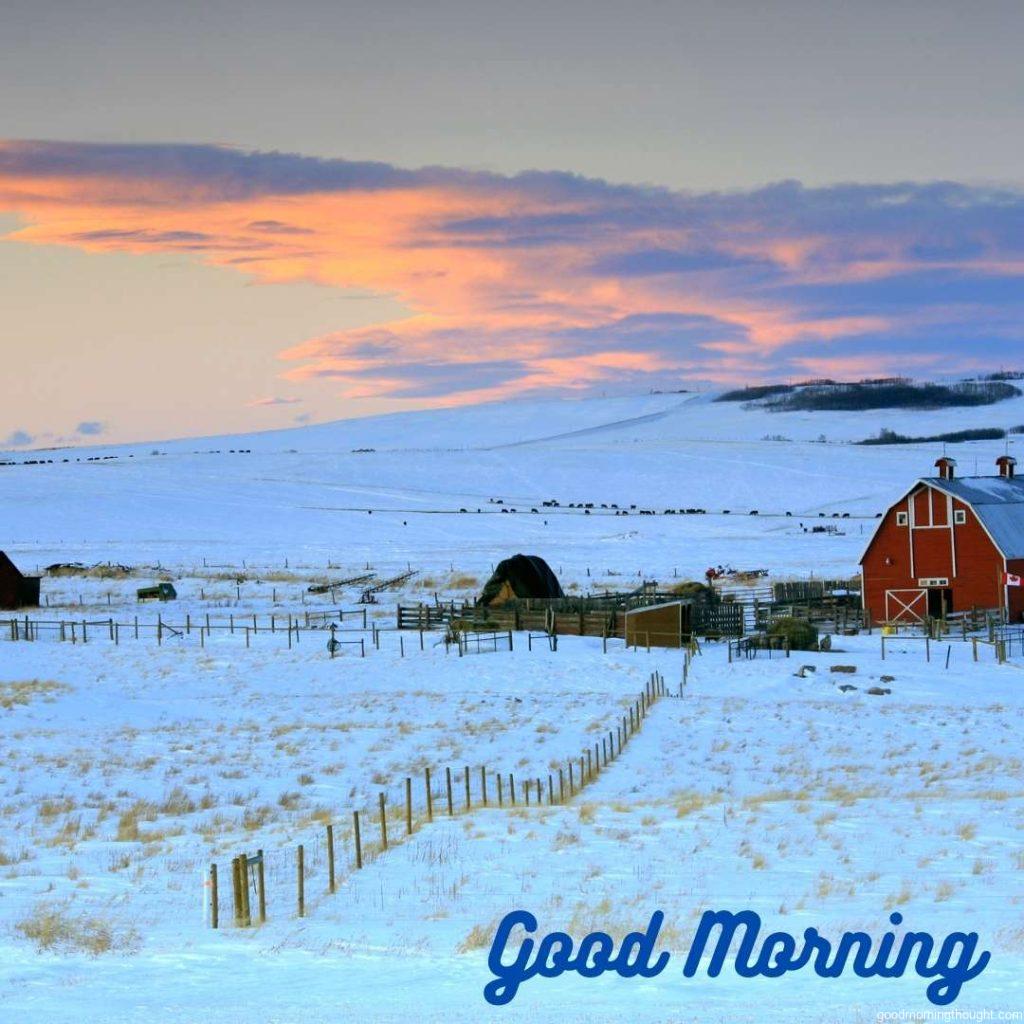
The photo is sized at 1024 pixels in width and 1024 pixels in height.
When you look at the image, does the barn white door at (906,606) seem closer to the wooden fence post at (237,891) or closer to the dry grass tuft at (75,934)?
the wooden fence post at (237,891)

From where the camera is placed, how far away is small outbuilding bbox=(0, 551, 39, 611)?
61094 millimetres

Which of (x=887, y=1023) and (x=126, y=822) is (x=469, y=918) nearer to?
(x=887, y=1023)

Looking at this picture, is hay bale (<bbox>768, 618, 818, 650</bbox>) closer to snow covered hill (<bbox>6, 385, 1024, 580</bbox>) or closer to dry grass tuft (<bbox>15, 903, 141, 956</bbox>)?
snow covered hill (<bbox>6, 385, 1024, 580</bbox>)

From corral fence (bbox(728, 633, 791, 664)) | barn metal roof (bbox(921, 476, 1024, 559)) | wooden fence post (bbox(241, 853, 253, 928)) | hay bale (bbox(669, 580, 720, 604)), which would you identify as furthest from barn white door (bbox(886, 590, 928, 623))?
wooden fence post (bbox(241, 853, 253, 928))

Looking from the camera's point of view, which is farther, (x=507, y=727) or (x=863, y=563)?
(x=863, y=563)

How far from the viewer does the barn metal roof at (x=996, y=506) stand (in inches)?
1970

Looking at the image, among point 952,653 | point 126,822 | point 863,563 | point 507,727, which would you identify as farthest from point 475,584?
point 126,822

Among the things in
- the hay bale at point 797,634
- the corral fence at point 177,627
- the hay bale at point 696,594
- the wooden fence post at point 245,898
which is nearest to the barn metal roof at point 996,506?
the hay bale at point 797,634

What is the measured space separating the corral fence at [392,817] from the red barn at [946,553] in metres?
19.5

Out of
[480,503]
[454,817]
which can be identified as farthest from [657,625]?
[480,503]

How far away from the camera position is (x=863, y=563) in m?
53.2

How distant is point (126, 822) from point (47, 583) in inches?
2014

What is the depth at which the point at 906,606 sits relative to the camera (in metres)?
51.9

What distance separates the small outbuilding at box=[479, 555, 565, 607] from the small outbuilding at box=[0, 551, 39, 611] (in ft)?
64.9
